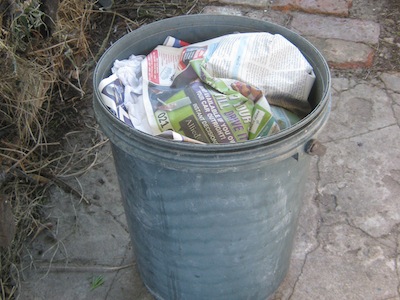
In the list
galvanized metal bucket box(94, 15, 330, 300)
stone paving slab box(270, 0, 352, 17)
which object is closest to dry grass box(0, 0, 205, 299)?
galvanized metal bucket box(94, 15, 330, 300)

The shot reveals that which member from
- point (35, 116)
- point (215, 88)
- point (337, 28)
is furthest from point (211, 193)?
point (337, 28)

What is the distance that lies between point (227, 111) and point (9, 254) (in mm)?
1210

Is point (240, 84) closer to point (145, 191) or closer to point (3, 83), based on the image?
point (145, 191)

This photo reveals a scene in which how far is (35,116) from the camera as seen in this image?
2.21m

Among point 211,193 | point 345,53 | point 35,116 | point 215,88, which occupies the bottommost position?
point 345,53

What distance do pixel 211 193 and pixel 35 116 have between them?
1139 millimetres

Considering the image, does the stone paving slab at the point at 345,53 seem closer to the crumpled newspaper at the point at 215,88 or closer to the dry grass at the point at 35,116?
the dry grass at the point at 35,116

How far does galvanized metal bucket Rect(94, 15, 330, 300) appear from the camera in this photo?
1288 millimetres

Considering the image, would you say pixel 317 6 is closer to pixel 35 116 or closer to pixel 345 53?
pixel 345 53

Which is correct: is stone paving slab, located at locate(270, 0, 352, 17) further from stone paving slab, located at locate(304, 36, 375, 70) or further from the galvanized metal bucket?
the galvanized metal bucket

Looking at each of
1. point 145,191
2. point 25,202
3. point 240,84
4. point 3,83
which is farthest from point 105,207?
point 240,84

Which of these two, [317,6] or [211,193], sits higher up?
[211,193]

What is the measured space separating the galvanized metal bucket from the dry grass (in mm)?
585

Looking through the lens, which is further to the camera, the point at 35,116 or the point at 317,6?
the point at 317,6
